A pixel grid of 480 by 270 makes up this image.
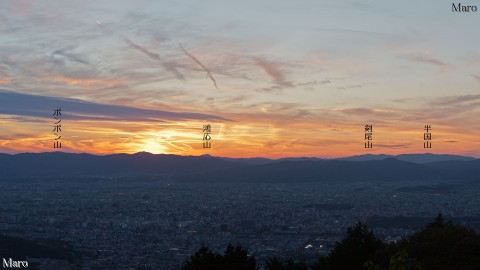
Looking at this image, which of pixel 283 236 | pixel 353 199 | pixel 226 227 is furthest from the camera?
pixel 353 199

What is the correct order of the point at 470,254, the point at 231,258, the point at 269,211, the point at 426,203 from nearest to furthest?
the point at 470,254
the point at 231,258
the point at 269,211
the point at 426,203

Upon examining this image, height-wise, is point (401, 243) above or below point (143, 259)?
above

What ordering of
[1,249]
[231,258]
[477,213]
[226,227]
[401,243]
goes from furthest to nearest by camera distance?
[477,213], [226,227], [1,249], [231,258], [401,243]

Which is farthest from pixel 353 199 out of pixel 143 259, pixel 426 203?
pixel 143 259

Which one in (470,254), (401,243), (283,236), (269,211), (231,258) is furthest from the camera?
(269,211)

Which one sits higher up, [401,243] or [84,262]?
[401,243]

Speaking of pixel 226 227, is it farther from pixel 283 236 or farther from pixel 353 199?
pixel 353 199

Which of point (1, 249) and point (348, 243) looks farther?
point (1, 249)

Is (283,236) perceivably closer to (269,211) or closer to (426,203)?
(269,211)

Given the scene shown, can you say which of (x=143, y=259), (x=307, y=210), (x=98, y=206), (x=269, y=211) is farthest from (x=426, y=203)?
(x=143, y=259)
